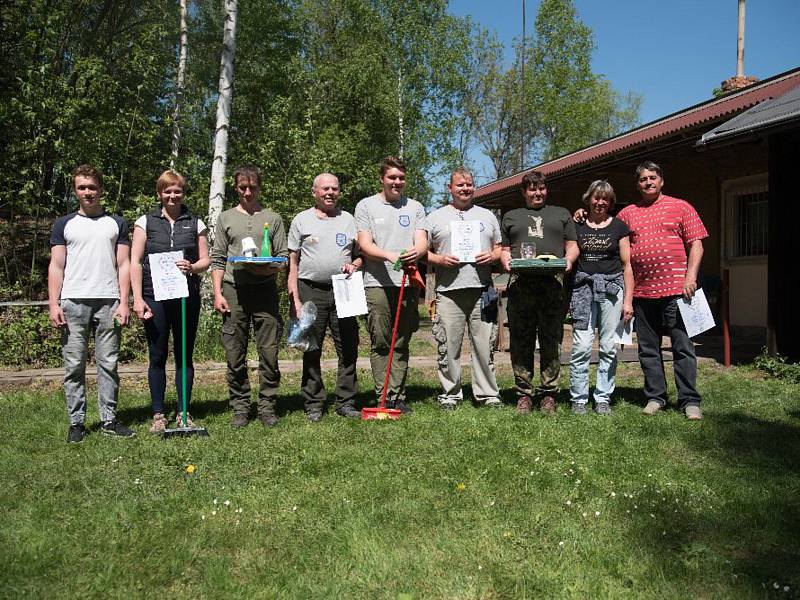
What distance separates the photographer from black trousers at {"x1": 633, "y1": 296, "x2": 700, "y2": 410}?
5090 millimetres

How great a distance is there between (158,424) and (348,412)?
1442 mm

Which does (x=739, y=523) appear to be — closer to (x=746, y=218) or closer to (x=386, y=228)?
(x=386, y=228)

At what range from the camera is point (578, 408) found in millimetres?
5168

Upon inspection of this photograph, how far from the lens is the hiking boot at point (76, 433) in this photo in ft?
15.1

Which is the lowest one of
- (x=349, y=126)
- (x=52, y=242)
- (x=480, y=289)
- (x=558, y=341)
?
(x=558, y=341)

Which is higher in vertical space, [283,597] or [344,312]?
[344,312]

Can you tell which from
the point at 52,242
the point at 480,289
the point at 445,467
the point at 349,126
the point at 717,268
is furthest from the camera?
the point at 349,126

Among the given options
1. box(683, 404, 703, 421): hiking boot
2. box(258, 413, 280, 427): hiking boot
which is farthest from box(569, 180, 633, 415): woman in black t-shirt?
box(258, 413, 280, 427): hiking boot

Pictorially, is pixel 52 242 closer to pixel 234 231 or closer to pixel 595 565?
pixel 234 231

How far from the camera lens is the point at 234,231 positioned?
496 centimetres

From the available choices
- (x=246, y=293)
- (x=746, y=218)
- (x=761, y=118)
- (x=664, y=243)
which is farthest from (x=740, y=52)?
(x=246, y=293)

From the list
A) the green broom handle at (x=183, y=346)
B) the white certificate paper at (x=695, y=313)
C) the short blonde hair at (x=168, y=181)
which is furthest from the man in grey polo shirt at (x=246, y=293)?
the white certificate paper at (x=695, y=313)

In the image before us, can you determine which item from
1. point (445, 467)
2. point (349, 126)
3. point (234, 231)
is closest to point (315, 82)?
point (349, 126)

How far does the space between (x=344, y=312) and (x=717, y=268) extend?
8.81 m
